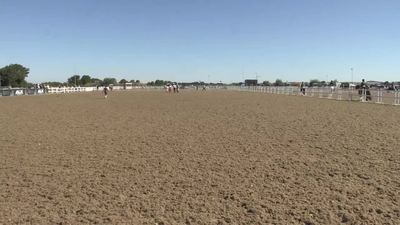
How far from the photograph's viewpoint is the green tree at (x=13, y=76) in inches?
5876

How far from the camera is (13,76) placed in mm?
151000

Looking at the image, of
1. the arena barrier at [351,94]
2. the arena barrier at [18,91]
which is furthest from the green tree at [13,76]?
the arena barrier at [351,94]

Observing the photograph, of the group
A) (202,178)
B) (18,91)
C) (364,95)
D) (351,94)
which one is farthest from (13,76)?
(202,178)

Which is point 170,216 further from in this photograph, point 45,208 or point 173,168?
point 173,168

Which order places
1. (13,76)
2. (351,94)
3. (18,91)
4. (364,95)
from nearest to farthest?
(364,95) → (351,94) → (18,91) → (13,76)

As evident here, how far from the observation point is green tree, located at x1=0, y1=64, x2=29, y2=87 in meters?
149

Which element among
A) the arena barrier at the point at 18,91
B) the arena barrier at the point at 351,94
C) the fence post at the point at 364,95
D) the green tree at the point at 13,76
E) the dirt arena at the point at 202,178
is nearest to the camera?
the dirt arena at the point at 202,178

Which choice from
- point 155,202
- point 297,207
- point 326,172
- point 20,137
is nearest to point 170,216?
point 155,202

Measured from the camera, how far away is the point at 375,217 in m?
5.14

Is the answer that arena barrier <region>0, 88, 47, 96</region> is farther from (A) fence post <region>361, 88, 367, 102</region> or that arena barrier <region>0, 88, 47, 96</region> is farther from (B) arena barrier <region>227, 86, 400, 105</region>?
(A) fence post <region>361, 88, 367, 102</region>

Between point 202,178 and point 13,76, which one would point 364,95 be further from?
point 13,76

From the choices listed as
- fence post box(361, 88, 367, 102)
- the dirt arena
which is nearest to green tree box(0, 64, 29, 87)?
fence post box(361, 88, 367, 102)

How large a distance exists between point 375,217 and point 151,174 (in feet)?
12.3

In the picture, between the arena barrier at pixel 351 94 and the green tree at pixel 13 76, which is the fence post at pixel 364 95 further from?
the green tree at pixel 13 76
